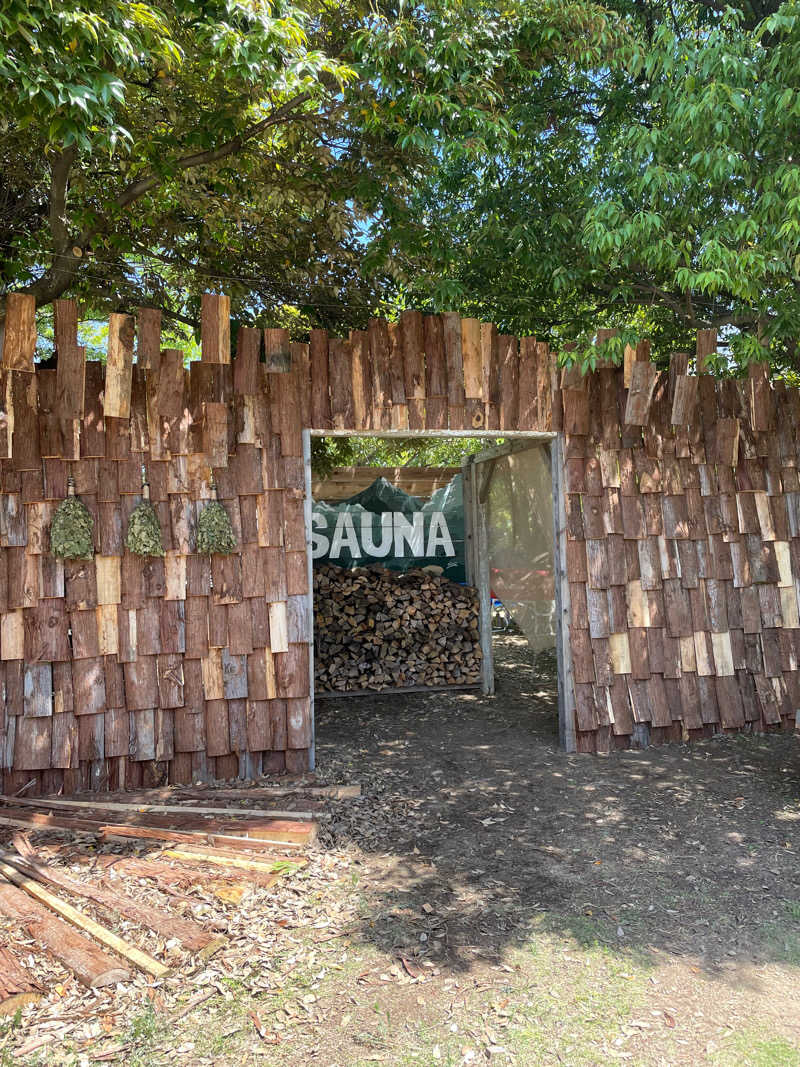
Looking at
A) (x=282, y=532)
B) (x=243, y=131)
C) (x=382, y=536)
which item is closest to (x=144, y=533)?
(x=282, y=532)

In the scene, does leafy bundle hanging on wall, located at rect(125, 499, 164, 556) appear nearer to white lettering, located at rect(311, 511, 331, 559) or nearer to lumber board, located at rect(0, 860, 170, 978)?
lumber board, located at rect(0, 860, 170, 978)

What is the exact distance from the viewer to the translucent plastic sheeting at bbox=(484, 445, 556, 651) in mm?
6863

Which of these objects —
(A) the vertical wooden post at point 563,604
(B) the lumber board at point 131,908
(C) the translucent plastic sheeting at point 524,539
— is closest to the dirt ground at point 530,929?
(B) the lumber board at point 131,908

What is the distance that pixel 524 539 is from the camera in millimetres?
7242

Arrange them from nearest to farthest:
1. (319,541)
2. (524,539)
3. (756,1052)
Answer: (756,1052)
(524,539)
(319,541)

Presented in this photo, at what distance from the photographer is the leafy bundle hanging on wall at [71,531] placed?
14.8 feet

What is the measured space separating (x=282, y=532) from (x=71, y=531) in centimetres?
131

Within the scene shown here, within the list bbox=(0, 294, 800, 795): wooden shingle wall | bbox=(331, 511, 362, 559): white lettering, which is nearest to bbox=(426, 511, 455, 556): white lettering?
bbox=(331, 511, 362, 559): white lettering

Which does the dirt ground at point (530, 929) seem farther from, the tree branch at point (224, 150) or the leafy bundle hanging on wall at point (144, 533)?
the tree branch at point (224, 150)

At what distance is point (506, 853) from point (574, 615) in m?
2.09

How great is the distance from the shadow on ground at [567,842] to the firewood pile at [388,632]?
1.22 m

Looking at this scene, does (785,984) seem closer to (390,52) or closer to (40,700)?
(40,700)

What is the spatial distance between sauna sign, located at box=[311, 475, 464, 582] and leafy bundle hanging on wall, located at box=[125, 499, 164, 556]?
10.5 ft

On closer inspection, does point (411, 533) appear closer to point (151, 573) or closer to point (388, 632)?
point (388, 632)
